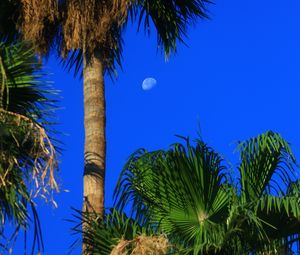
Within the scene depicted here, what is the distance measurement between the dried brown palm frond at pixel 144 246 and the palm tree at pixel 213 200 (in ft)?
0.73

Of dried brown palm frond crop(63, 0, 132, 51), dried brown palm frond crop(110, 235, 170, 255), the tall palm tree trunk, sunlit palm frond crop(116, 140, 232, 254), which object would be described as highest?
dried brown palm frond crop(63, 0, 132, 51)

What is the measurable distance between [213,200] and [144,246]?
1.07 m

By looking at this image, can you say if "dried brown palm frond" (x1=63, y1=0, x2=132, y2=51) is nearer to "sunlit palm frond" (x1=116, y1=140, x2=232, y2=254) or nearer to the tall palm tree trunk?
the tall palm tree trunk

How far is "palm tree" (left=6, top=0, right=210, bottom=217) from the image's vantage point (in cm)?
1163

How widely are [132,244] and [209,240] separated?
2.54ft

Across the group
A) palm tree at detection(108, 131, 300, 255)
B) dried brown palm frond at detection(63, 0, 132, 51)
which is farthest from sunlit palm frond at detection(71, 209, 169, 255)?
dried brown palm frond at detection(63, 0, 132, 51)

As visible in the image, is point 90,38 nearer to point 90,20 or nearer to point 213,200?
point 90,20

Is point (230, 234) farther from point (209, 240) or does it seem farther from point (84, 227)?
point (84, 227)

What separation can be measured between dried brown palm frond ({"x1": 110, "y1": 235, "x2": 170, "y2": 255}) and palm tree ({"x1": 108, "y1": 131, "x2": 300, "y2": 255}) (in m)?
0.22

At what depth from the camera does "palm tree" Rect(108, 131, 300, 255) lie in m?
9.22

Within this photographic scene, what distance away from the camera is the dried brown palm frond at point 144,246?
29.5 ft

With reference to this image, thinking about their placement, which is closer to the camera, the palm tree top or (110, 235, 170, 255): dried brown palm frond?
(110, 235, 170, 255): dried brown palm frond

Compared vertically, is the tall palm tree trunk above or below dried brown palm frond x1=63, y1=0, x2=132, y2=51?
below

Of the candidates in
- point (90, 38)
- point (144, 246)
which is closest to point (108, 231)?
point (144, 246)
